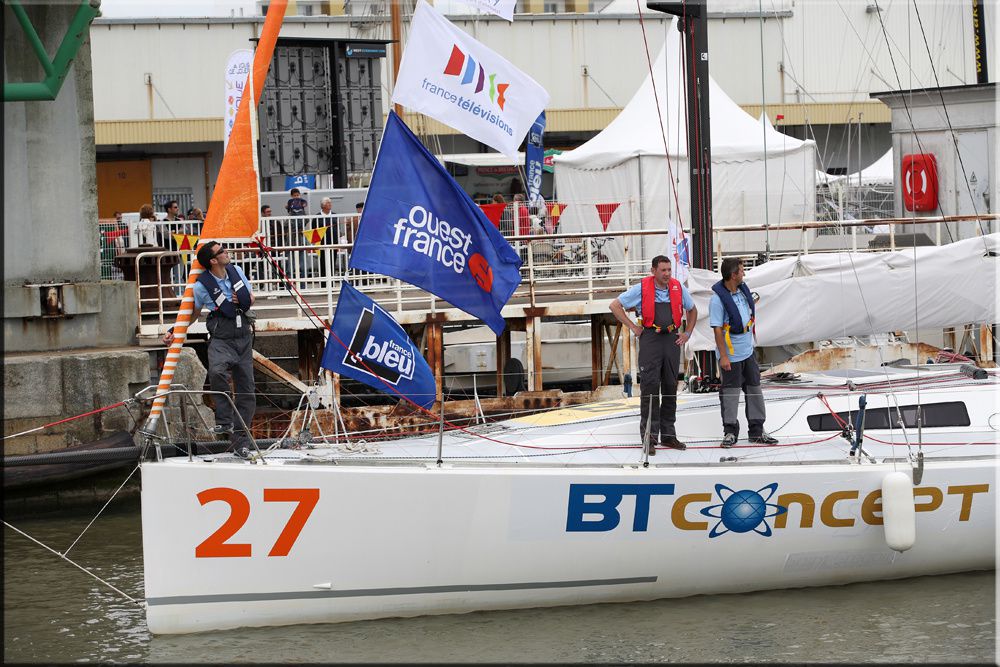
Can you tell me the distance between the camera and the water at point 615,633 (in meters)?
8.16

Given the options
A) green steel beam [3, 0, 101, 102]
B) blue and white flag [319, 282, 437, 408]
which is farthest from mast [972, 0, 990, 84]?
blue and white flag [319, 282, 437, 408]

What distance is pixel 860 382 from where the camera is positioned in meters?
10.4

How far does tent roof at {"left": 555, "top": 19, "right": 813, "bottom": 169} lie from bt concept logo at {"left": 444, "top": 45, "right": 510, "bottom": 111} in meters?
13.2

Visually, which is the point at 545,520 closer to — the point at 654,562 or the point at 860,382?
the point at 654,562

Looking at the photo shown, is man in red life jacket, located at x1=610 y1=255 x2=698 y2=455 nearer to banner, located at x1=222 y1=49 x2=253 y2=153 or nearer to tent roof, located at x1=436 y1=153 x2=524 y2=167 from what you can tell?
banner, located at x1=222 y1=49 x2=253 y2=153

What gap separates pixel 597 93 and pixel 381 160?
29.1 meters

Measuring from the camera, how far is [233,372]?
9578 mm

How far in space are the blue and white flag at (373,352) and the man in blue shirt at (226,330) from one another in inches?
38.7

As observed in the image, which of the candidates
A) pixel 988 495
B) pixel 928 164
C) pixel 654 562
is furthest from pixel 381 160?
pixel 928 164

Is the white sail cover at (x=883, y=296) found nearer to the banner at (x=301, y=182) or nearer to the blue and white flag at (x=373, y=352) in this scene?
the blue and white flag at (x=373, y=352)

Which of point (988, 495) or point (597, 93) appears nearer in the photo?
point (988, 495)

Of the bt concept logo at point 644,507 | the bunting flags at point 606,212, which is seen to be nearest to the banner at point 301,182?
the bunting flags at point 606,212

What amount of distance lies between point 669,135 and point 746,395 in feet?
45.8

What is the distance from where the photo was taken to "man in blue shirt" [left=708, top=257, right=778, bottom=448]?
31.0ft
